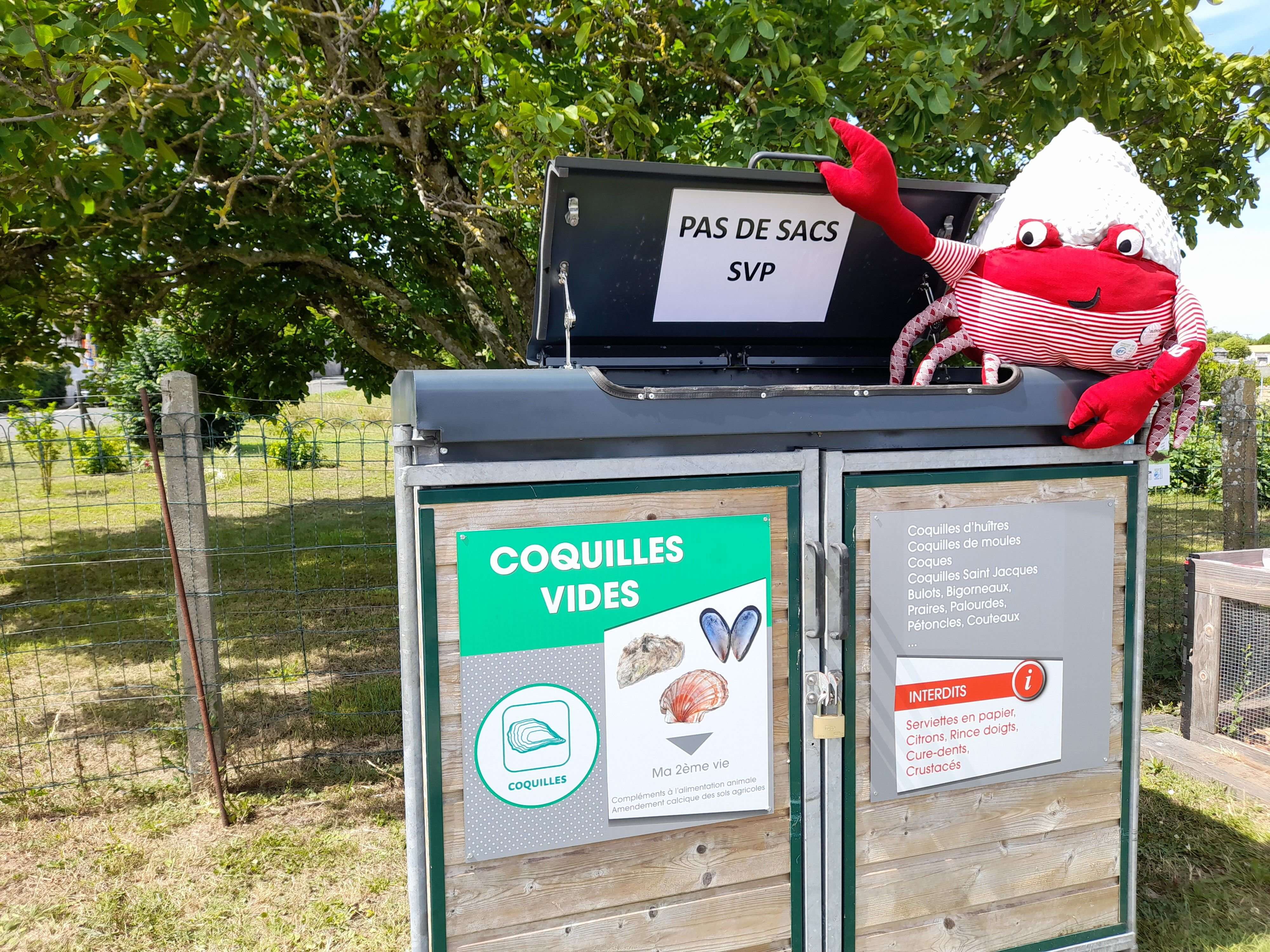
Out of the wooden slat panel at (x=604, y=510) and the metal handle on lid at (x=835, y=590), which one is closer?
the wooden slat panel at (x=604, y=510)

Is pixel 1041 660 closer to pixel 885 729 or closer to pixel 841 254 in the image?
pixel 885 729

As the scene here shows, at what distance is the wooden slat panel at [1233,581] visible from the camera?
368 cm

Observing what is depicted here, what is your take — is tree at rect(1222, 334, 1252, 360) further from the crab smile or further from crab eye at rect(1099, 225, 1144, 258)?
the crab smile

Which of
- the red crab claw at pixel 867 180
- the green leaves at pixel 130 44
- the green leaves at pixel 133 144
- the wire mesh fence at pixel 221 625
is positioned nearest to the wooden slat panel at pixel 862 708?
the red crab claw at pixel 867 180

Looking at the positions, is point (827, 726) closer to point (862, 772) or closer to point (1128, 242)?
point (862, 772)

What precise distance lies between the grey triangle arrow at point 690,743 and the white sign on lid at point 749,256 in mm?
1317

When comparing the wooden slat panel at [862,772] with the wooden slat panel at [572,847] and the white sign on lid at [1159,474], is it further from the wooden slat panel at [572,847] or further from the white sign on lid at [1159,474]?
the white sign on lid at [1159,474]

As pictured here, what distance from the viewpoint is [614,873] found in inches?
80.6

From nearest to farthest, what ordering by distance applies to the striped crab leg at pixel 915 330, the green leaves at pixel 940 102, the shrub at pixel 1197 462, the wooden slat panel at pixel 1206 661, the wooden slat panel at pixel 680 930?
the wooden slat panel at pixel 680 930 → the striped crab leg at pixel 915 330 → the green leaves at pixel 940 102 → the wooden slat panel at pixel 1206 661 → the shrub at pixel 1197 462

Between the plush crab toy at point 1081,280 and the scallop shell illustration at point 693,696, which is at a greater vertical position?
the plush crab toy at point 1081,280

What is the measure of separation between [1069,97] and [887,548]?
302 centimetres

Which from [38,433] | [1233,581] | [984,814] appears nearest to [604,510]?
[984,814]

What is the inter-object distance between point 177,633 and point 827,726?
5144 millimetres

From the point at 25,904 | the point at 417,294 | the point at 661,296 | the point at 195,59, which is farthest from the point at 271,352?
the point at 661,296
